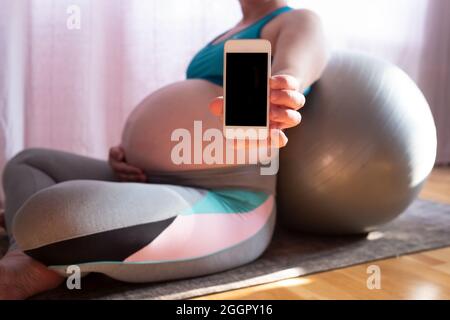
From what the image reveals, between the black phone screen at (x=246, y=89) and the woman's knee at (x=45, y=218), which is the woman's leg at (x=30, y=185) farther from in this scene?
the black phone screen at (x=246, y=89)

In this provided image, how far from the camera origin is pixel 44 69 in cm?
149

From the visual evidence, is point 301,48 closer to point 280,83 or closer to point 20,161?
point 280,83

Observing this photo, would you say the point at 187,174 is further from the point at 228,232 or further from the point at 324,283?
the point at 324,283

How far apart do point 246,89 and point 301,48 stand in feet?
1.31

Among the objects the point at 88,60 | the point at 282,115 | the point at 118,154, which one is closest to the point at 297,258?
the point at 118,154

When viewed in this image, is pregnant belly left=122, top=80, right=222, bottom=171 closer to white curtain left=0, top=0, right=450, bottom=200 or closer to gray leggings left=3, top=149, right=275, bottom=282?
gray leggings left=3, top=149, right=275, bottom=282

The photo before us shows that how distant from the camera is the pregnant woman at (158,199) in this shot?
2.67ft

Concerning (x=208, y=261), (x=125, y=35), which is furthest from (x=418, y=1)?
A: (x=208, y=261)

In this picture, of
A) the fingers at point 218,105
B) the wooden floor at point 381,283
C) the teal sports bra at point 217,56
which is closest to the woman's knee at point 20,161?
the teal sports bra at point 217,56

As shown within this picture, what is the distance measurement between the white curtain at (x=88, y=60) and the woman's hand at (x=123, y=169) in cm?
46

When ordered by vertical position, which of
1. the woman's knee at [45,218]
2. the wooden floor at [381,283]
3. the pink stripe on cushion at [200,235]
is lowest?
the wooden floor at [381,283]

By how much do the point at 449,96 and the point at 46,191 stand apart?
2.14 m

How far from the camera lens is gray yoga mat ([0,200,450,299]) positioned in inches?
34.6

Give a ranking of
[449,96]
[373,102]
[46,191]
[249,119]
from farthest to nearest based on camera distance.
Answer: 1. [449,96]
2. [373,102]
3. [46,191]
4. [249,119]
